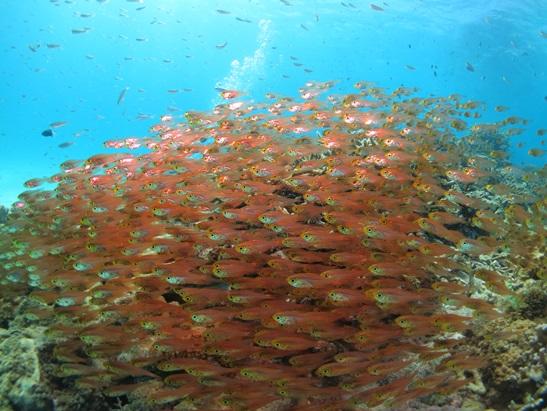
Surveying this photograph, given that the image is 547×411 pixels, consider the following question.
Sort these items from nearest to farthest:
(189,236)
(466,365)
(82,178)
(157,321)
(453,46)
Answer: (466,365) → (157,321) → (189,236) → (82,178) → (453,46)

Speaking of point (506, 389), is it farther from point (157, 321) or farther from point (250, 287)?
point (157, 321)

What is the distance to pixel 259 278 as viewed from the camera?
5.03 m

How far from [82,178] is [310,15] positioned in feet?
165

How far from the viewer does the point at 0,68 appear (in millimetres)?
161375

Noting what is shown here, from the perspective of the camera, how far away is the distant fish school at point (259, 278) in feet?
14.4

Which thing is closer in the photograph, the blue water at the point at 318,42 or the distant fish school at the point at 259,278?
the distant fish school at the point at 259,278

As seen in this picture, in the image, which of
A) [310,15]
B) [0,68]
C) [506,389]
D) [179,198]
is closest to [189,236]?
[179,198]

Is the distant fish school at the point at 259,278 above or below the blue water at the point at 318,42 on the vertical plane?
below

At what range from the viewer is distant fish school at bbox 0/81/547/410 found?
4402mm

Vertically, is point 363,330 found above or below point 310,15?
below

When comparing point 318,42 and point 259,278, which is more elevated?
point 318,42

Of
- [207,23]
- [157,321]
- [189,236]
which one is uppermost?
[207,23]

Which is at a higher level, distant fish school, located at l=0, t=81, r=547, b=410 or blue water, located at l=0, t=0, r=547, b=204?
blue water, located at l=0, t=0, r=547, b=204

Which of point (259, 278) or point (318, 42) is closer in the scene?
point (259, 278)
